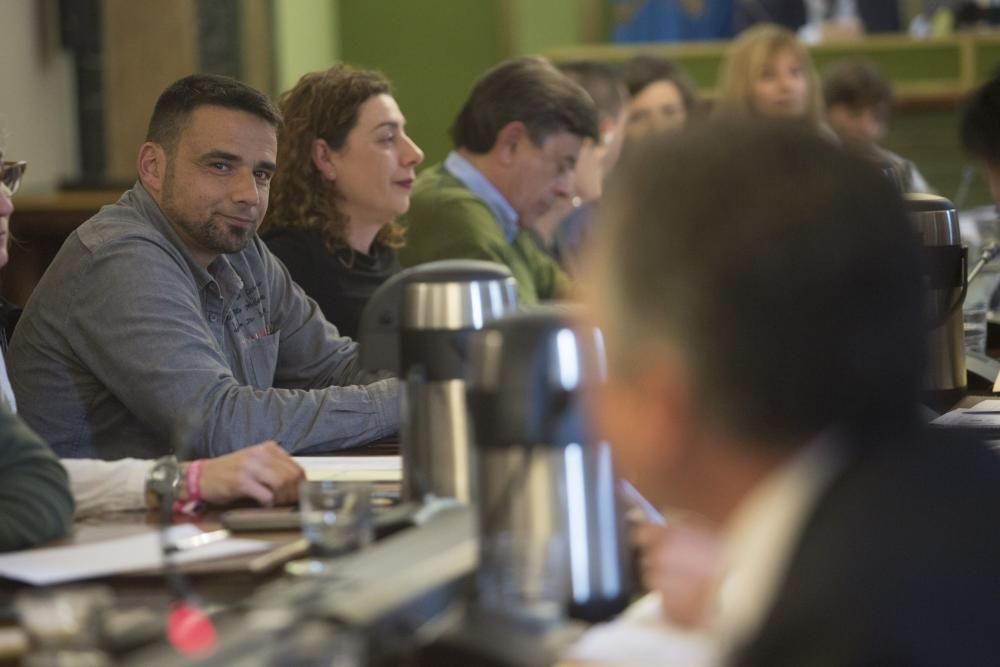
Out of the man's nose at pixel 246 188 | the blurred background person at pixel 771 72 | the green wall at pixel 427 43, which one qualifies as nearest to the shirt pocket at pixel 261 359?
the man's nose at pixel 246 188

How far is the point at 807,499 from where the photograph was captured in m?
0.86

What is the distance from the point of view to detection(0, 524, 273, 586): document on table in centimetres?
147

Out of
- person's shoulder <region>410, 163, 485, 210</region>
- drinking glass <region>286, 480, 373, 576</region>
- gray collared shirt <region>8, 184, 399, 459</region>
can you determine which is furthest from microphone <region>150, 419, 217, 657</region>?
person's shoulder <region>410, 163, 485, 210</region>

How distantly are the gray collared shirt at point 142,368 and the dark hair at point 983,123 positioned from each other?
1161 millimetres

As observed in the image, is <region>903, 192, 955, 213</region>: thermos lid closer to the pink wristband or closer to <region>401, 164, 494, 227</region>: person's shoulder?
the pink wristband

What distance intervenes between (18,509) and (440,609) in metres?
0.64

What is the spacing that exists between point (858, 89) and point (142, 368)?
4.90m

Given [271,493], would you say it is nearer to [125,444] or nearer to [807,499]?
[125,444]

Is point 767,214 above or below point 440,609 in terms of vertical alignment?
above

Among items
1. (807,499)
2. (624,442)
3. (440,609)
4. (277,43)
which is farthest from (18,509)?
(277,43)

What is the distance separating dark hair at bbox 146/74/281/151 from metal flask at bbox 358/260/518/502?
36.9 inches

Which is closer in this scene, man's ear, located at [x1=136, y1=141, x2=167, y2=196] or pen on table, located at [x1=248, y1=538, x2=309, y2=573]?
pen on table, located at [x1=248, y1=538, x2=309, y2=573]

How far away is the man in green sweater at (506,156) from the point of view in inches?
148

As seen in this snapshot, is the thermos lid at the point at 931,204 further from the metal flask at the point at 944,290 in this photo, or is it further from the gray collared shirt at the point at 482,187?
the gray collared shirt at the point at 482,187
